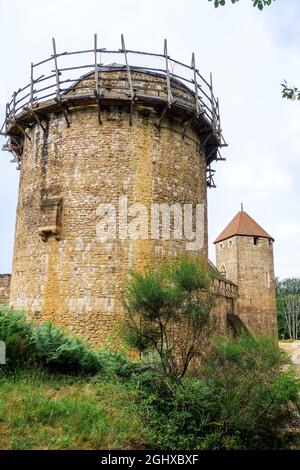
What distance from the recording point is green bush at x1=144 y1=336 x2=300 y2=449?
8773 millimetres

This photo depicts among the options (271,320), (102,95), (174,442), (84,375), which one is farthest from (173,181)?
(271,320)

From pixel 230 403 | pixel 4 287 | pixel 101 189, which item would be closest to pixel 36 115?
pixel 101 189

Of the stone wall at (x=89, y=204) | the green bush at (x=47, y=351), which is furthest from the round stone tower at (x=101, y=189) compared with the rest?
the green bush at (x=47, y=351)

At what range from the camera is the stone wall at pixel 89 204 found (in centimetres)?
1344

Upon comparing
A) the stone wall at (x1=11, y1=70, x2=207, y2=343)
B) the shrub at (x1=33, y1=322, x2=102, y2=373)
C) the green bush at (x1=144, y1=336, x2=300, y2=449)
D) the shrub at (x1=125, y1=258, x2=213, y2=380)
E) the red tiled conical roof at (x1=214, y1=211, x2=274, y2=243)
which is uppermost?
the red tiled conical roof at (x1=214, y1=211, x2=274, y2=243)

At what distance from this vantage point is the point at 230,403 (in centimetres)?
922

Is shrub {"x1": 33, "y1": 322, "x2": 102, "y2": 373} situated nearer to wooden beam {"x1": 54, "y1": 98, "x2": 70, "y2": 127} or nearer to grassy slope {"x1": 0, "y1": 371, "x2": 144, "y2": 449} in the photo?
grassy slope {"x1": 0, "y1": 371, "x2": 144, "y2": 449}

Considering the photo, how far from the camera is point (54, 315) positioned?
13.5 meters

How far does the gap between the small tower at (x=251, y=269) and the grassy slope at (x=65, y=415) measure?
19477 millimetres

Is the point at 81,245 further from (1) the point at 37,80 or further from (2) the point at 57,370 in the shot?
(1) the point at 37,80

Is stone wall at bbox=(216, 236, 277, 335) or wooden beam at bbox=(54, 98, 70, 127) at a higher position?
wooden beam at bbox=(54, 98, 70, 127)

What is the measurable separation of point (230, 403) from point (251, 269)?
2122cm

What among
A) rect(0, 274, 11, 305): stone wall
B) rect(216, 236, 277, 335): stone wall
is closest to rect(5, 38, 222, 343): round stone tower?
rect(0, 274, 11, 305): stone wall

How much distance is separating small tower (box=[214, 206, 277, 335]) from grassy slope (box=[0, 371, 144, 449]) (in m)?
19.5
